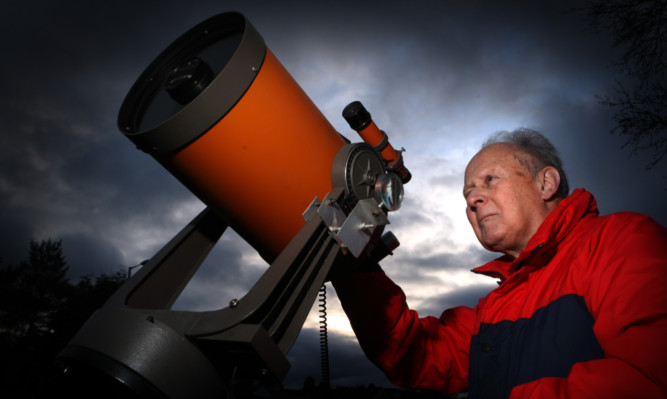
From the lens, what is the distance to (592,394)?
113 centimetres

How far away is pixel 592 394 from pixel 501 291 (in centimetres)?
99

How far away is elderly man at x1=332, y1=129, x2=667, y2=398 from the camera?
1.18 metres

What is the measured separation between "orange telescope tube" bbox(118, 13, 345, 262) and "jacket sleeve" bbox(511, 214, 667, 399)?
127 centimetres

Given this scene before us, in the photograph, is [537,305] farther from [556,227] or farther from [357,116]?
[357,116]

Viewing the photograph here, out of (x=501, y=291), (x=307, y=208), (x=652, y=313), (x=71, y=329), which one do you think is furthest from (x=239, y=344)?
(x=71, y=329)

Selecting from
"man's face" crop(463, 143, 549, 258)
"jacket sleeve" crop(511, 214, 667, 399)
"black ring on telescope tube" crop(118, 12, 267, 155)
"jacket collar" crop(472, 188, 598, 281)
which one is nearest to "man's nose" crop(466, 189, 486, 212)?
"man's face" crop(463, 143, 549, 258)

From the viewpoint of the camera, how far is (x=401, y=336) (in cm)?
240

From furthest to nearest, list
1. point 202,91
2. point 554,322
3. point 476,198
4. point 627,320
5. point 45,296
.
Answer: point 45,296 → point 476,198 → point 202,91 → point 554,322 → point 627,320

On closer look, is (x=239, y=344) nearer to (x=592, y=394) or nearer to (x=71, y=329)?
(x=592, y=394)

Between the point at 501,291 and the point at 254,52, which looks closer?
the point at 254,52

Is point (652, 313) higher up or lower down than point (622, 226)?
lower down

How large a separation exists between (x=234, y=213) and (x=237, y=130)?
45 cm

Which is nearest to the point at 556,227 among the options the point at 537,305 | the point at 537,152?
the point at 537,305

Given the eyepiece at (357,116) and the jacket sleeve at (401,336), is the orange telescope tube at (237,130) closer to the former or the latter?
the eyepiece at (357,116)
